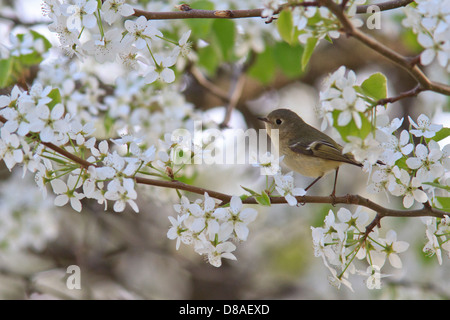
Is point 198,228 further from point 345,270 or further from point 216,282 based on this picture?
point 216,282

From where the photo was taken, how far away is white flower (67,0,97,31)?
1.77m

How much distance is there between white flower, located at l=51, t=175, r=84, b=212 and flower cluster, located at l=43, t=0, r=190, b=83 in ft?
1.48

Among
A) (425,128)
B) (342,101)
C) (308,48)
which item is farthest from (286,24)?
(425,128)

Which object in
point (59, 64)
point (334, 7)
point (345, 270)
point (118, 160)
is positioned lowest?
point (345, 270)

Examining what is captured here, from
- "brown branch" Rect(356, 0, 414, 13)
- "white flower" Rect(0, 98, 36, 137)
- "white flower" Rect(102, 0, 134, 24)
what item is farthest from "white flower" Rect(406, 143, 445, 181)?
"white flower" Rect(0, 98, 36, 137)

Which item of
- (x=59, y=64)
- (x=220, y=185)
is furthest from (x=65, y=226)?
(x=59, y=64)

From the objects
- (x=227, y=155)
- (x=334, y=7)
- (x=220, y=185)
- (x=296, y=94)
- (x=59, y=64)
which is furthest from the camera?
(x=296, y=94)

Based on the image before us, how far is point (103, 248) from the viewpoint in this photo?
5.07 m

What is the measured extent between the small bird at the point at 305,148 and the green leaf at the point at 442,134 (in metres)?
0.78

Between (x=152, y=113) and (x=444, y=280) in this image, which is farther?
(x=444, y=280)

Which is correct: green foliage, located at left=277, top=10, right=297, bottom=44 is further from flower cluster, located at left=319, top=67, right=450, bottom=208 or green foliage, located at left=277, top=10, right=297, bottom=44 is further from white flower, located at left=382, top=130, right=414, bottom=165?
white flower, located at left=382, top=130, right=414, bottom=165

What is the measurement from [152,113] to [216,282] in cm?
214

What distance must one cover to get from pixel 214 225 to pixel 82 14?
2.78 feet

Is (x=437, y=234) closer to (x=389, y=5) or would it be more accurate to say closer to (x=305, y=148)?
(x=389, y=5)
